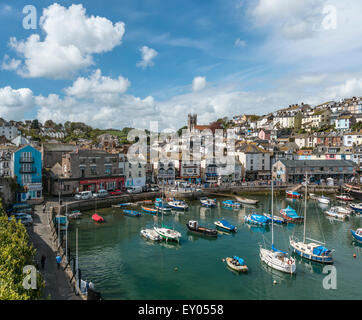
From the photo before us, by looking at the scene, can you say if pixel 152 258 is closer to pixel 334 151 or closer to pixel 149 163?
pixel 149 163

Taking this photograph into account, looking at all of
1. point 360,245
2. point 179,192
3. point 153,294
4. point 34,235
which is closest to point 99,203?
point 179,192

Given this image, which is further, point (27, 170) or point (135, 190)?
point (135, 190)

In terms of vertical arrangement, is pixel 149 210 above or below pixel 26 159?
below

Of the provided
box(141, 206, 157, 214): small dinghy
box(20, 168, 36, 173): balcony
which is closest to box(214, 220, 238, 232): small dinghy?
box(141, 206, 157, 214): small dinghy

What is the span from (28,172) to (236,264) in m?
30.7

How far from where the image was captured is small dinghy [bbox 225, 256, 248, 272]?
20.4m

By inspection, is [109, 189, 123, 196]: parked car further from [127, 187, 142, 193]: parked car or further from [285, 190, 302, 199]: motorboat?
[285, 190, 302, 199]: motorboat

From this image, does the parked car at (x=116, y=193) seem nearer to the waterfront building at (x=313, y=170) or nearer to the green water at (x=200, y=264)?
the green water at (x=200, y=264)

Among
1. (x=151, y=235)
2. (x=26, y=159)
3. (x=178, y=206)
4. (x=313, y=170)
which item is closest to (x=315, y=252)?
(x=151, y=235)

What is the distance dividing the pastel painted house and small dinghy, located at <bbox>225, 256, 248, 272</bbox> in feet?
90.3

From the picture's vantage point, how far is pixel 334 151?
2766 inches

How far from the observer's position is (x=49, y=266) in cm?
1778

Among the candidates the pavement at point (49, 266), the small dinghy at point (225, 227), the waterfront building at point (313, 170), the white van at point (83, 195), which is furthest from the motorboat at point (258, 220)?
the waterfront building at point (313, 170)

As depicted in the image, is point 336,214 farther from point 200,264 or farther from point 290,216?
point 200,264
